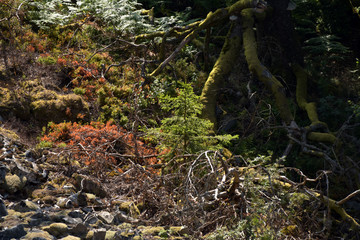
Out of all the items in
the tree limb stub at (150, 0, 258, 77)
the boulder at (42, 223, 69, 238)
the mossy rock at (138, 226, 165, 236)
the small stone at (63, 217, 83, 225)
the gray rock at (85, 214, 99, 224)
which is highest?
the tree limb stub at (150, 0, 258, 77)

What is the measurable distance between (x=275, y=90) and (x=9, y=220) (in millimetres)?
5960

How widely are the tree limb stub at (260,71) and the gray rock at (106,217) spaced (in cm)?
462

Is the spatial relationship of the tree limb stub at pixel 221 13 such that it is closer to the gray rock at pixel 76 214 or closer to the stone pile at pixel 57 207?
the stone pile at pixel 57 207

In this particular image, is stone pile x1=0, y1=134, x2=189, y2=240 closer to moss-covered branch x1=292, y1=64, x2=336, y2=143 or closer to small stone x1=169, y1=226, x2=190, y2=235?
small stone x1=169, y1=226, x2=190, y2=235

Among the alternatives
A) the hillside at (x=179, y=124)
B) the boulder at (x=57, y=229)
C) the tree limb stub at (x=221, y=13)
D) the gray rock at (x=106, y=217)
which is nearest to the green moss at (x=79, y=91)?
the hillside at (x=179, y=124)

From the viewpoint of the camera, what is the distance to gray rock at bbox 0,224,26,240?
155 inches

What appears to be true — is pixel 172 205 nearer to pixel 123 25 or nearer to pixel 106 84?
pixel 106 84

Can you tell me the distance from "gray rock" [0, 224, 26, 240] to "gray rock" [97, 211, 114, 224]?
3.63 ft

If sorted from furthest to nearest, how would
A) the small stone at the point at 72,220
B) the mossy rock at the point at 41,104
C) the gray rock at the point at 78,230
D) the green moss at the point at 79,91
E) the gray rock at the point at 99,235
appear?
the green moss at the point at 79,91, the mossy rock at the point at 41,104, the small stone at the point at 72,220, the gray rock at the point at 78,230, the gray rock at the point at 99,235

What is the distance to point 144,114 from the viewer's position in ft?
29.5

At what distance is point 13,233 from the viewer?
157 inches

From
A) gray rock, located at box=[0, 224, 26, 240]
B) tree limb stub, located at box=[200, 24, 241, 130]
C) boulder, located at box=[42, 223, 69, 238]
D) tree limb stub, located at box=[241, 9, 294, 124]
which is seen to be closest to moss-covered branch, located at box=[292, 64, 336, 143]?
tree limb stub, located at box=[241, 9, 294, 124]

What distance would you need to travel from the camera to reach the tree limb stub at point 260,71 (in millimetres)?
8203

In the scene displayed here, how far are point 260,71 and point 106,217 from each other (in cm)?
514
